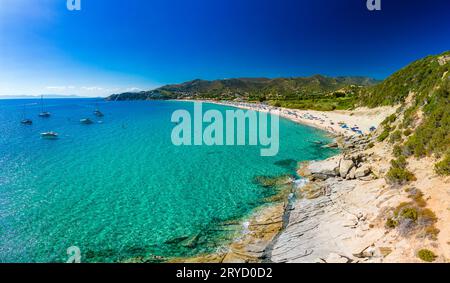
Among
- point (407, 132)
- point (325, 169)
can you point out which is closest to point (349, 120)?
point (407, 132)

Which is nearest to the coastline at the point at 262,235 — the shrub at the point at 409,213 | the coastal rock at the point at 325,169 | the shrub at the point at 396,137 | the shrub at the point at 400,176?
the coastal rock at the point at 325,169

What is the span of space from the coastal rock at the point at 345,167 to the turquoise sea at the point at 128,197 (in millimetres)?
6370

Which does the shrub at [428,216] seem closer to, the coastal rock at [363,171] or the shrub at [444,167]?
the shrub at [444,167]

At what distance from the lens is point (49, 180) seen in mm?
28875

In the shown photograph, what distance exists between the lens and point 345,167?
2331 centimetres

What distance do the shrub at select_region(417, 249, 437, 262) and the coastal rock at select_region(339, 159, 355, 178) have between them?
1332 centimetres

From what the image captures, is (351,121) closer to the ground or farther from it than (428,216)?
farther from it

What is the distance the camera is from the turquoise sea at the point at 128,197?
1644 cm

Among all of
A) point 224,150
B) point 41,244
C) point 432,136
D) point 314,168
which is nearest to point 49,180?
point 41,244

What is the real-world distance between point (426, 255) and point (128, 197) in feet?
73.1

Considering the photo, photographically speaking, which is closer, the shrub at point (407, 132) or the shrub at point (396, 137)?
the shrub at point (407, 132)

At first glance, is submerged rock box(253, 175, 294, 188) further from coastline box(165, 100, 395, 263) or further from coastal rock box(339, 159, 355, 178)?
coastal rock box(339, 159, 355, 178)

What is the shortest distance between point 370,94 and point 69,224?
73.2 meters

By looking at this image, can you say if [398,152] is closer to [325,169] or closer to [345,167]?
[345,167]
